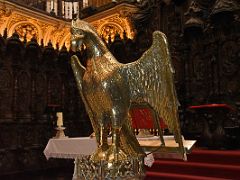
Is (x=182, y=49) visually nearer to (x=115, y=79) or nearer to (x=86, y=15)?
(x=86, y=15)

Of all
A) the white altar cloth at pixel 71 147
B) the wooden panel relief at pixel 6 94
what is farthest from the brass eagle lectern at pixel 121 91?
the wooden panel relief at pixel 6 94

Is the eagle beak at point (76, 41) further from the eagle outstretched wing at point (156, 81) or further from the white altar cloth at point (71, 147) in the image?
the white altar cloth at point (71, 147)

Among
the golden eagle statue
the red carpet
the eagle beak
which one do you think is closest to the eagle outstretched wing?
the golden eagle statue

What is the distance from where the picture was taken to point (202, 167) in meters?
3.85

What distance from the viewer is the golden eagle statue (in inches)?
47.8

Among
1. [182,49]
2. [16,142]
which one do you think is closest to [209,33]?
[182,49]

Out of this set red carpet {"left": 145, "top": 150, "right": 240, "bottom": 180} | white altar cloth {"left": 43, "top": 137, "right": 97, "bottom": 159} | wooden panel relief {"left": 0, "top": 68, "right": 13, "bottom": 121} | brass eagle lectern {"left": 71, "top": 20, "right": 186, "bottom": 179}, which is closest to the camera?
brass eagle lectern {"left": 71, "top": 20, "right": 186, "bottom": 179}

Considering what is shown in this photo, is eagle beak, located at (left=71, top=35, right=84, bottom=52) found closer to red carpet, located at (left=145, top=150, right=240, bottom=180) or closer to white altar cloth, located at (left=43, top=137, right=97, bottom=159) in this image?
white altar cloth, located at (left=43, top=137, right=97, bottom=159)

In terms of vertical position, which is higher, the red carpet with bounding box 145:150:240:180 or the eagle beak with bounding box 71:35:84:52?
the eagle beak with bounding box 71:35:84:52

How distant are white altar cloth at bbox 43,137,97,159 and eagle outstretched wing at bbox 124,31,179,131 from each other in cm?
266

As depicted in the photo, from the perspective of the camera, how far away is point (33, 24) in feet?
28.1

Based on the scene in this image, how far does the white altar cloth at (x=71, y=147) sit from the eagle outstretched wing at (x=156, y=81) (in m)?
2.66

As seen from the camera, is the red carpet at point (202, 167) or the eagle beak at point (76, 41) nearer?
the eagle beak at point (76, 41)

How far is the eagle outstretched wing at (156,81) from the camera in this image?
1.22 m
